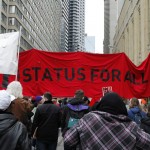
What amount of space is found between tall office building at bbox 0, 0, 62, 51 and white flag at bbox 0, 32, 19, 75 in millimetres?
64146

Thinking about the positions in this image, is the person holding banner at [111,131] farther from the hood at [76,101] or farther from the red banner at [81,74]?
the red banner at [81,74]

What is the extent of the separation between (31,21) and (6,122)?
8924 cm

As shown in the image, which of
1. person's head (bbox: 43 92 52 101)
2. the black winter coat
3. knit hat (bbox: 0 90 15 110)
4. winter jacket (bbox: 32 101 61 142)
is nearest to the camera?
knit hat (bbox: 0 90 15 110)

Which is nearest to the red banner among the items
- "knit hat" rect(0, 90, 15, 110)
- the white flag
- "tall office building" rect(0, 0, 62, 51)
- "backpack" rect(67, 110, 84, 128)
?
the white flag

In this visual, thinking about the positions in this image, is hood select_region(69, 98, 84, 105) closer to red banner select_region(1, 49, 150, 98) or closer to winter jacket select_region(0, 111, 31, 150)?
red banner select_region(1, 49, 150, 98)

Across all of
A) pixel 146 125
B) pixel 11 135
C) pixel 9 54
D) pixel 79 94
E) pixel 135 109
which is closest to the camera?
pixel 11 135

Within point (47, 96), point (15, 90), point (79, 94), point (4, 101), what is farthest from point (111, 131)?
point (47, 96)

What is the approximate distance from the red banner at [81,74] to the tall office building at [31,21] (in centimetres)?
6431

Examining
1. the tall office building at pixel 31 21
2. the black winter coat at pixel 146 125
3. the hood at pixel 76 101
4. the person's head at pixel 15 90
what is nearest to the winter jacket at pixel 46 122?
the hood at pixel 76 101

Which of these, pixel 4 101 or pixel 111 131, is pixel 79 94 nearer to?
pixel 4 101

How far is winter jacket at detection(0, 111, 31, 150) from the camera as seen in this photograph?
137 inches

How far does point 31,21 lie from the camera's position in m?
91.3

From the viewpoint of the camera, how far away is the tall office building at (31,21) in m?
74.6

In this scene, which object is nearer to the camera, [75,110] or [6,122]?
[6,122]
